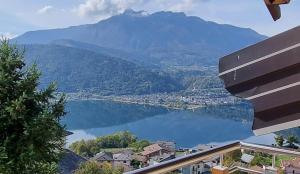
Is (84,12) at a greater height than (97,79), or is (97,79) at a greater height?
(84,12)

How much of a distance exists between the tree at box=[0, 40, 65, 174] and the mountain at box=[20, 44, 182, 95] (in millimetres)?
93329

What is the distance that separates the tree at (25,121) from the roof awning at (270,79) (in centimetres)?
535

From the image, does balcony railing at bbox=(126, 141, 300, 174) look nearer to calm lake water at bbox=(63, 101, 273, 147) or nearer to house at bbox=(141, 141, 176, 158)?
house at bbox=(141, 141, 176, 158)

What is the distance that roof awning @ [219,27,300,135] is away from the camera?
3.13 ft

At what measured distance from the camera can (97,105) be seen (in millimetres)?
84062

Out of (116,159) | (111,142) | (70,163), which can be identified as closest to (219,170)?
(70,163)

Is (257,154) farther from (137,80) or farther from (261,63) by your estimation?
(137,80)

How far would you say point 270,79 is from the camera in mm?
1010

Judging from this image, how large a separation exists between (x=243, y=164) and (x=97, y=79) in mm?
111293

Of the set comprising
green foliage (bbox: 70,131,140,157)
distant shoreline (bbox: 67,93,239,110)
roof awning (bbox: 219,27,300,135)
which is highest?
roof awning (bbox: 219,27,300,135)

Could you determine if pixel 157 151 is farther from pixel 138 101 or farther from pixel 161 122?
pixel 138 101

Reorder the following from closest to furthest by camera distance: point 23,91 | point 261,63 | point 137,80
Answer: point 261,63, point 23,91, point 137,80

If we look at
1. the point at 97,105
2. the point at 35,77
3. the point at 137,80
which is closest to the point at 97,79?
the point at 137,80

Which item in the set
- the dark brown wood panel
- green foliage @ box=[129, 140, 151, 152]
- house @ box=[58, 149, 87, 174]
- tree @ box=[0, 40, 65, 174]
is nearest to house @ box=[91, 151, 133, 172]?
green foliage @ box=[129, 140, 151, 152]
